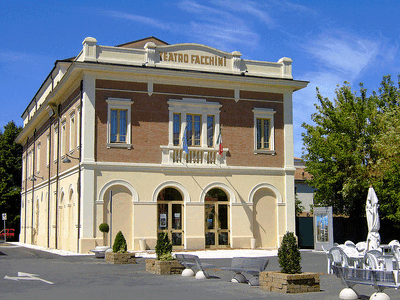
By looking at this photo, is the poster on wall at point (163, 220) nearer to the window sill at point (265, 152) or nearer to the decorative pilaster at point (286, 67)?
the window sill at point (265, 152)

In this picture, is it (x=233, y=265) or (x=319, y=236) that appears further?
(x=319, y=236)

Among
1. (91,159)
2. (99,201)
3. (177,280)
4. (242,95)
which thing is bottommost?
(177,280)

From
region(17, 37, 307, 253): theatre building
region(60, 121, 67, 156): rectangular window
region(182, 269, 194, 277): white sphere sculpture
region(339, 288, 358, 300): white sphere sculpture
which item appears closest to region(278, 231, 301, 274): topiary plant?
region(339, 288, 358, 300): white sphere sculpture

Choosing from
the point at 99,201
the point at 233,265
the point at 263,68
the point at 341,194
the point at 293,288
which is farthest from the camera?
the point at 341,194

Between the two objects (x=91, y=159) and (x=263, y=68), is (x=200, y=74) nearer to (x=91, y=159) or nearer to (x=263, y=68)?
(x=263, y=68)

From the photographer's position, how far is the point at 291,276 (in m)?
12.3

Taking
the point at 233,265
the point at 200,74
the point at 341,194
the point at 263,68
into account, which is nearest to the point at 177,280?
the point at 233,265

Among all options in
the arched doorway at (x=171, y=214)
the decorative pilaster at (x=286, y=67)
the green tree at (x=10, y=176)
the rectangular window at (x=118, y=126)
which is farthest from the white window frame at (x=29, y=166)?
the decorative pilaster at (x=286, y=67)

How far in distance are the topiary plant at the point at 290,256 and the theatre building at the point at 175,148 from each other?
1522 centimetres

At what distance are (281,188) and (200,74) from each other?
746cm

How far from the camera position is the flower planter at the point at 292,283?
40.2 feet

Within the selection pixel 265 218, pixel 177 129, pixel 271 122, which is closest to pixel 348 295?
pixel 177 129

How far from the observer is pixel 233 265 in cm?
1452

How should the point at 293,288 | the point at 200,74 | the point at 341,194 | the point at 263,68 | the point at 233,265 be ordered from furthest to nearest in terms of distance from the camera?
the point at 341,194 → the point at 263,68 → the point at 200,74 → the point at 233,265 → the point at 293,288
